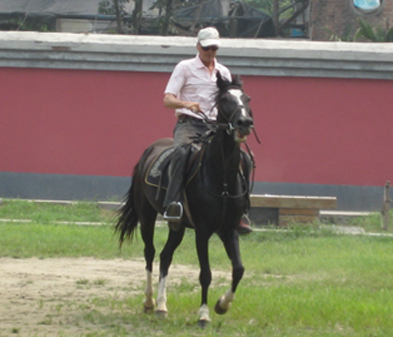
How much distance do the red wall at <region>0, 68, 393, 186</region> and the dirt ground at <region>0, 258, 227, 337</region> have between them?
5.72m

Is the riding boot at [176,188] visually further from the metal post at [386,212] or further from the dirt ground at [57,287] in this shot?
the metal post at [386,212]

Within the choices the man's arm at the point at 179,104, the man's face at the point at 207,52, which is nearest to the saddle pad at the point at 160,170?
the man's arm at the point at 179,104

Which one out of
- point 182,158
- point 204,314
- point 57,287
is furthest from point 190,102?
point 57,287

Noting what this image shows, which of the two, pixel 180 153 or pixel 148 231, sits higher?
pixel 180 153

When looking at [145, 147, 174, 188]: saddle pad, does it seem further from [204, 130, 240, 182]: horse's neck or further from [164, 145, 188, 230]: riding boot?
[204, 130, 240, 182]: horse's neck

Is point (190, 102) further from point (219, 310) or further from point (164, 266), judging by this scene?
point (219, 310)

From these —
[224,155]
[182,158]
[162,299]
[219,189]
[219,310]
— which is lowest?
[162,299]

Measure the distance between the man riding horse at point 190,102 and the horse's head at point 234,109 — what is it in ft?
0.88

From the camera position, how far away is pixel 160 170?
731cm

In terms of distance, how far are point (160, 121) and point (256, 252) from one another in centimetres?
548

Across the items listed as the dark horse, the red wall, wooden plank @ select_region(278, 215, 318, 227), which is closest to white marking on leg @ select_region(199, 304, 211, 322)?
the dark horse

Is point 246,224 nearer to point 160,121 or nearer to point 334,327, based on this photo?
point 334,327

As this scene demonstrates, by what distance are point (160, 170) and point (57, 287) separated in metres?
2.04

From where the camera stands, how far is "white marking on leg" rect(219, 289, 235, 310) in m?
6.38
